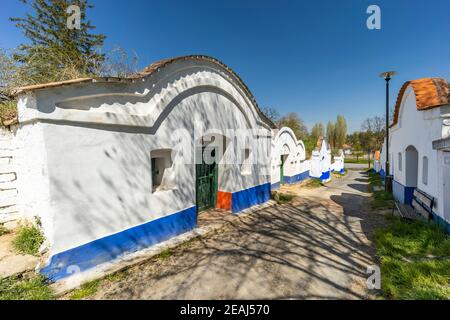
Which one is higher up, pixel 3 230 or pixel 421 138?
pixel 421 138

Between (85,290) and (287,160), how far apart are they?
1348cm

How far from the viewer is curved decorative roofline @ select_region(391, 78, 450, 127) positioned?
5480mm

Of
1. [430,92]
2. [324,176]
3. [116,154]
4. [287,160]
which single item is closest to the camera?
[116,154]

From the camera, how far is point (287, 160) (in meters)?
14.9

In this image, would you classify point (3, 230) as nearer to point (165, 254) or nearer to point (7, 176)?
point (7, 176)

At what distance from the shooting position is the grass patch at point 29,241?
143 inches

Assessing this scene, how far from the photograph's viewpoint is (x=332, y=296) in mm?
3287

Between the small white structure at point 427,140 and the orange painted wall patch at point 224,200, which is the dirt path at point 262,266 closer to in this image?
the orange painted wall patch at point 224,200

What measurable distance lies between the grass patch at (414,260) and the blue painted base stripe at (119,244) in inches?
172

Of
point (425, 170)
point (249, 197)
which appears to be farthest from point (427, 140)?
point (249, 197)

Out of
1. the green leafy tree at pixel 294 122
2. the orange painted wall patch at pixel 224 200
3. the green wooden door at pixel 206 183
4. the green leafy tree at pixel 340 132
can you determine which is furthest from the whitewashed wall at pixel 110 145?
the green leafy tree at pixel 340 132
